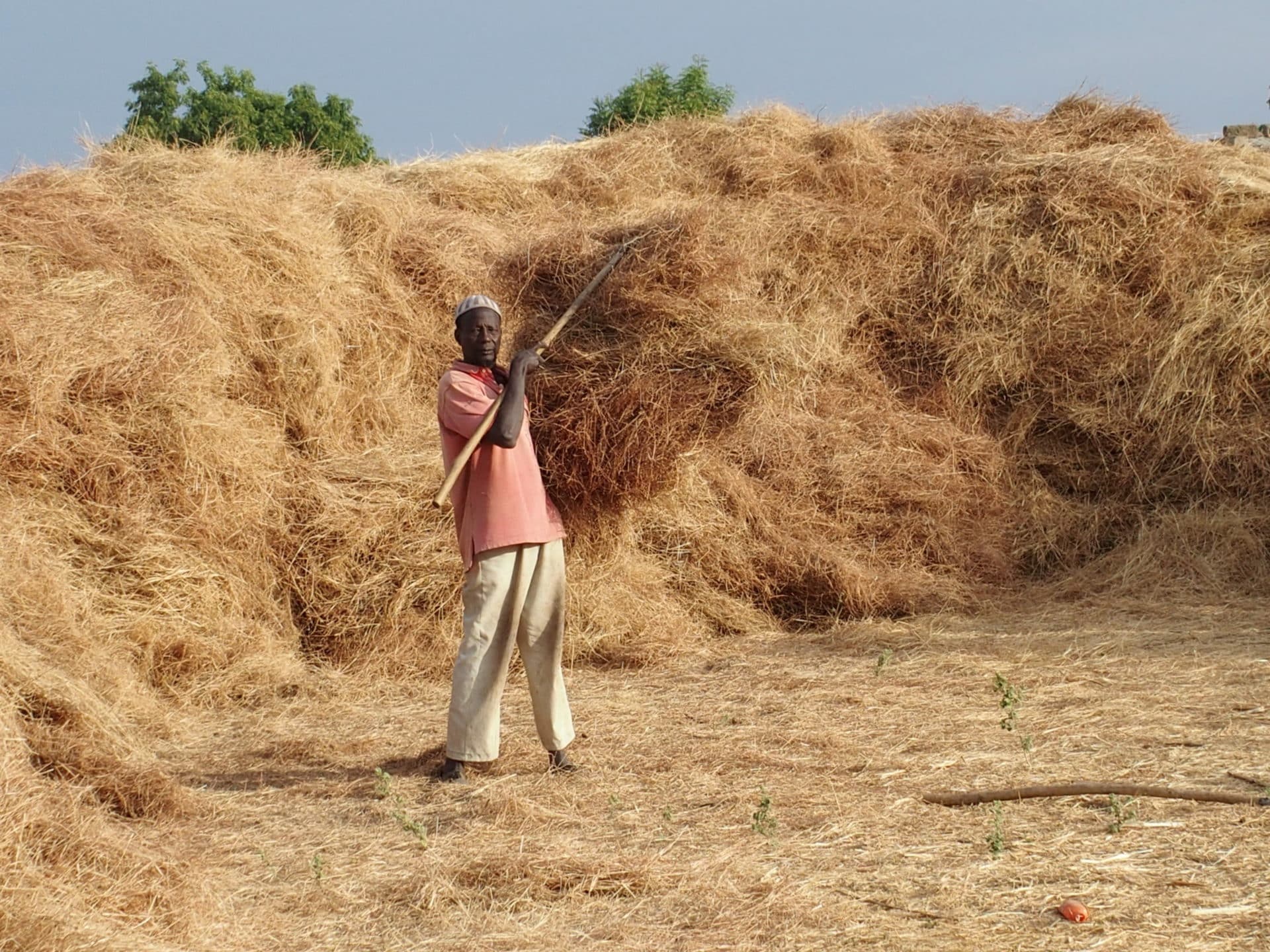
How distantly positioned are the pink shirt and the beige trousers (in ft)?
0.19

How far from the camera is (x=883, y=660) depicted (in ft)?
17.0

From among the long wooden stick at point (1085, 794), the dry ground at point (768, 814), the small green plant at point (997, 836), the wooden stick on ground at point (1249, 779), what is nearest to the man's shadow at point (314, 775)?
the dry ground at point (768, 814)

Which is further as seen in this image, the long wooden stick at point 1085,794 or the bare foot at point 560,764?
the bare foot at point 560,764

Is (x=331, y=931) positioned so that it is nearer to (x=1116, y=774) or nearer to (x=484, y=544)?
(x=484, y=544)

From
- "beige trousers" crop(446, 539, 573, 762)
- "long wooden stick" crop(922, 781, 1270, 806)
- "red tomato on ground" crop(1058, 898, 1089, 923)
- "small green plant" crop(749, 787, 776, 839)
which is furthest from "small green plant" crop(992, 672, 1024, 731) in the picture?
"beige trousers" crop(446, 539, 573, 762)

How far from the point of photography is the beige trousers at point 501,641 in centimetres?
400

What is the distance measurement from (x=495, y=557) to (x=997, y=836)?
5.26 feet

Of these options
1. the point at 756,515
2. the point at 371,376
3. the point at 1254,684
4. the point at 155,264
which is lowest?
the point at 1254,684

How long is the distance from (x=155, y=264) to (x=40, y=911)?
4271 millimetres

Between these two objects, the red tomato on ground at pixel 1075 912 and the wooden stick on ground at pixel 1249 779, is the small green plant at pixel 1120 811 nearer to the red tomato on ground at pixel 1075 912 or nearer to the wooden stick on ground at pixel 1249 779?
the wooden stick on ground at pixel 1249 779

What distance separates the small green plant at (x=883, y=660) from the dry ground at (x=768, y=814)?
0.7 inches

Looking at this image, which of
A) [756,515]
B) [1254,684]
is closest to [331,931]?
[1254,684]

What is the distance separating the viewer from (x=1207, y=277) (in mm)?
7363

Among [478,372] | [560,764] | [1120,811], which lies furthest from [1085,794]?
[478,372]
